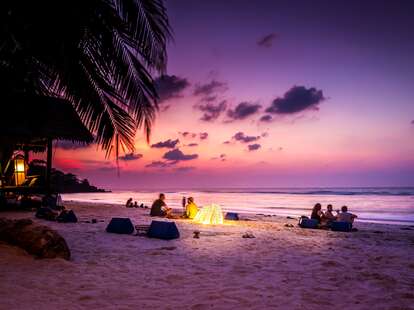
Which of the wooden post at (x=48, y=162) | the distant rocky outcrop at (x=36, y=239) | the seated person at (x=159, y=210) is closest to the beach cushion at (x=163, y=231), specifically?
the distant rocky outcrop at (x=36, y=239)

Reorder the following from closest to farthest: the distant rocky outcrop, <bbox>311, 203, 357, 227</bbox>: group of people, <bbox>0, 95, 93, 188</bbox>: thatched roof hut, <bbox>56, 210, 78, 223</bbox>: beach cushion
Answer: <bbox>0, 95, 93, 188</bbox>: thatched roof hut
the distant rocky outcrop
<bbox>56, 210, 78, 223</bbox>: beach cushion
<bbox>311, 203, 357, 227</bbox>: group of people

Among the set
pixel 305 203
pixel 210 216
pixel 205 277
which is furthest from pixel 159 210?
pixel 305 203

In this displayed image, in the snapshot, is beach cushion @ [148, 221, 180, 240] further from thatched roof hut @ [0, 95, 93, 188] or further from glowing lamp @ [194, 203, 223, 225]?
glowing lamp @ [194, 203, 223, 225]

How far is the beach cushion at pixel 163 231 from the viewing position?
909cm

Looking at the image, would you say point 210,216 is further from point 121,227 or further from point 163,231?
point 163,231

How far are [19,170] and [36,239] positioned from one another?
13.7 m

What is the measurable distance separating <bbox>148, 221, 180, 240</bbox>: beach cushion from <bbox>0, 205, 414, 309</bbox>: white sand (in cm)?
38

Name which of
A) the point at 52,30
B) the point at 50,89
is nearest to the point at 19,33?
the point at 52,30

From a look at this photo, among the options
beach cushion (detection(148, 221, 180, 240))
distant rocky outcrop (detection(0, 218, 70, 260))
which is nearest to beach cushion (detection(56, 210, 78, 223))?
beach cushion (detection(148, 221, 180, 240))

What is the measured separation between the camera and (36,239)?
237 inches

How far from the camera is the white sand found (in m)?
4.26

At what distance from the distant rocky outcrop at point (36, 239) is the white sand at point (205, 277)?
158mm

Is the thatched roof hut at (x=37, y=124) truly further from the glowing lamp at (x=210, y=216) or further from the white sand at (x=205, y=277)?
the glowing lamp at (x=210, y=216)

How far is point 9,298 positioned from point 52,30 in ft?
10.0
